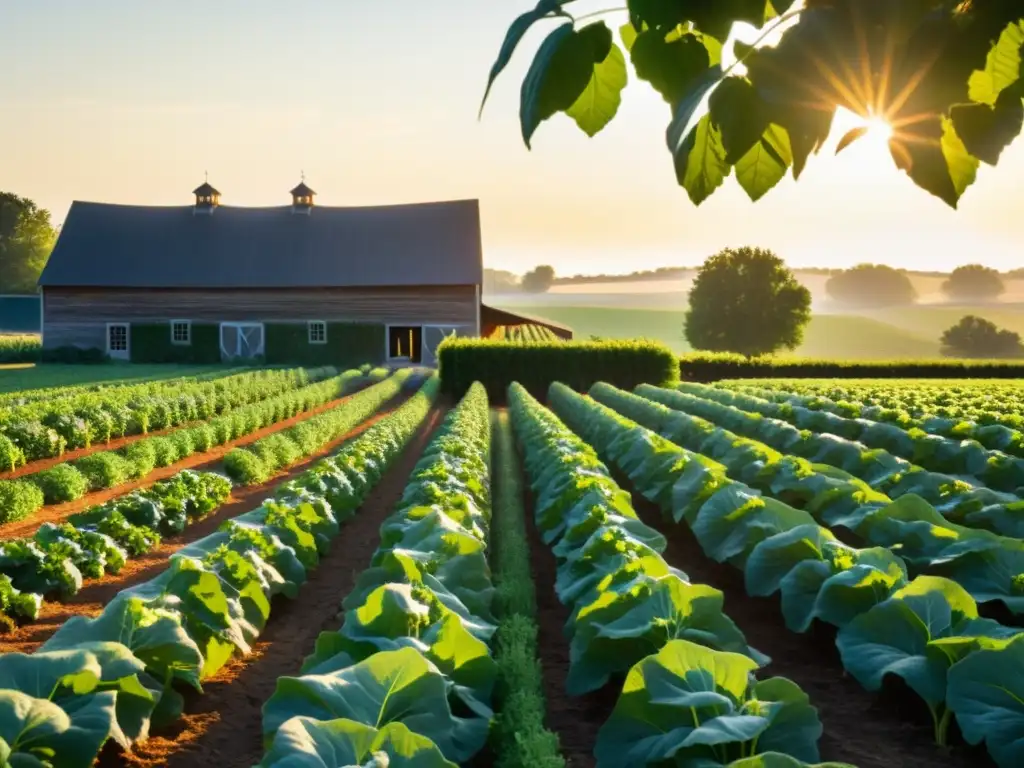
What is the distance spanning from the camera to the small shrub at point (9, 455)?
13.1 m

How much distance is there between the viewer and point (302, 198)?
44.6 m

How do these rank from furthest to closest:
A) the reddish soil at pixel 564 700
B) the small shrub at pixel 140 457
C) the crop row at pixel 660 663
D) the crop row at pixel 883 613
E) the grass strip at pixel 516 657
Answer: the small shrub at pixel 140 457, the reddish soil at pixel 564 700, the grass strip at pixel 516 657, the crop row at pixel 883 613, the crop row at pixel 660 663

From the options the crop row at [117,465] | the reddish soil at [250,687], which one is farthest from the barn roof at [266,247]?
the reddish soil at [250,687]

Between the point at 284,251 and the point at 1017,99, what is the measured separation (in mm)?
42422

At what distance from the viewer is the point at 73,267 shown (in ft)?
133

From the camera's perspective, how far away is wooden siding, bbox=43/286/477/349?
39.7 m

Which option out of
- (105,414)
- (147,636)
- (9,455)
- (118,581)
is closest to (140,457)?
(9,455)

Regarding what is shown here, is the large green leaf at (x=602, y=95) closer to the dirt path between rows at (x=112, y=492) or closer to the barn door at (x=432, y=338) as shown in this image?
the dirt path between rows at (x=112, y=492)

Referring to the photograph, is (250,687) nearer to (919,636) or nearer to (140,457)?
(919,636)

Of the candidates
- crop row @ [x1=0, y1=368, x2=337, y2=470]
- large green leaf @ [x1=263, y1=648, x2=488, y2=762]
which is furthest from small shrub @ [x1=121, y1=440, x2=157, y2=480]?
large green leaf @ [x1=263, y1=648, x2=488, y2=762]

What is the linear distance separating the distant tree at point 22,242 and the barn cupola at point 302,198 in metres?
42.4

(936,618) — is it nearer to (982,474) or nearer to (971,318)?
(982,474)

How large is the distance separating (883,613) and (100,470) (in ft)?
34.0

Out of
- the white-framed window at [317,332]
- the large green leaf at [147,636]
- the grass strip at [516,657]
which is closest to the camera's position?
the grass strip at [516,657]
